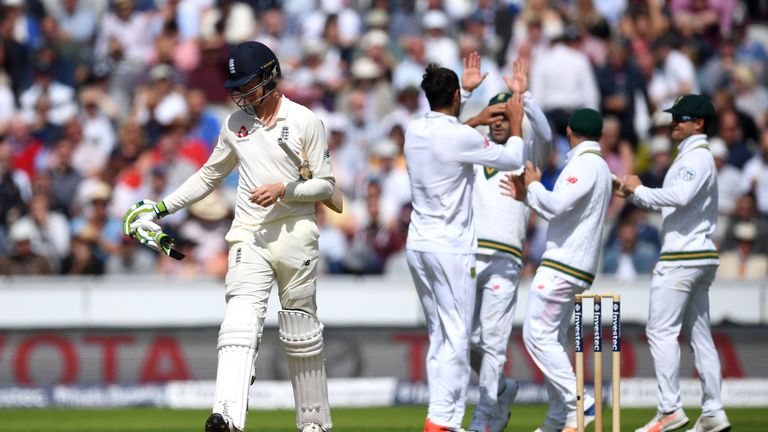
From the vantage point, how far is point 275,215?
801 centimetres

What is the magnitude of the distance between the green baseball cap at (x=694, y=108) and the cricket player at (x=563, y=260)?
31.5 inches

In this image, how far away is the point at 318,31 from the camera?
17.4 meters

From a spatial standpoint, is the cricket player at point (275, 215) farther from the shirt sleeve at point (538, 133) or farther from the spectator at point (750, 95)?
the spectator at point (750, 95)


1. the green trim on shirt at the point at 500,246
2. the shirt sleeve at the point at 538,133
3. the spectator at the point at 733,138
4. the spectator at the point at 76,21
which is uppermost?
the spectator at the point at 76,21

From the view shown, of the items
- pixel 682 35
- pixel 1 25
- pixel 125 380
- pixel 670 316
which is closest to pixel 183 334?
pixel 125 380

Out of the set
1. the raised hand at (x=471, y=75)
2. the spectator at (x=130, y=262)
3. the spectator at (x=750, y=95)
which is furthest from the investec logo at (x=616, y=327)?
the spectator at (x=750, y=95)

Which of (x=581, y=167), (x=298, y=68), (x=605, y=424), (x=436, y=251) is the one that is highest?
(x=298, y=68)

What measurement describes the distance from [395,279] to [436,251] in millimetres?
4817

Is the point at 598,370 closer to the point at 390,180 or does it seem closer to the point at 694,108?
the point at 694,108

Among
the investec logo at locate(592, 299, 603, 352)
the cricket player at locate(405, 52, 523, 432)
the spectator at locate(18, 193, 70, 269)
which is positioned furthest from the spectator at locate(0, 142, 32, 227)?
the investec logo at locate(592, 299, 603, 352)

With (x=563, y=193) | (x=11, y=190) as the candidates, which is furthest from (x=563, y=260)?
(x=11, y=190)

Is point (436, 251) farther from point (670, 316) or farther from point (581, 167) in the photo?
point (670, 316)

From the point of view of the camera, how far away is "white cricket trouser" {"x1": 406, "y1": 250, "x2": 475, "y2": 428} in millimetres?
8289

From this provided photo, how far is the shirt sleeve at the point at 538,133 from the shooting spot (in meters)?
8.87
